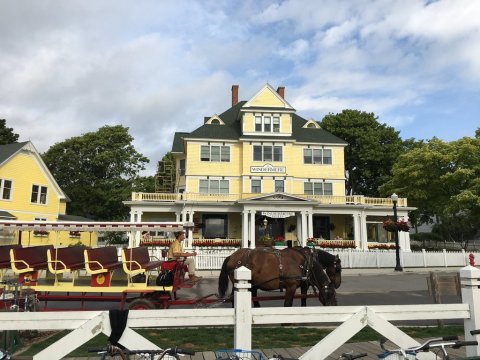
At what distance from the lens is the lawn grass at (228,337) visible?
6.94 m

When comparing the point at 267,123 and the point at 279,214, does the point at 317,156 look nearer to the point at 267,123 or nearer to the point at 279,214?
the point at 267,123

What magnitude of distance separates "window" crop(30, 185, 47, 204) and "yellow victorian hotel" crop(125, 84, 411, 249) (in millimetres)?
9500

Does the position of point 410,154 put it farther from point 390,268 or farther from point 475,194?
point 390,268

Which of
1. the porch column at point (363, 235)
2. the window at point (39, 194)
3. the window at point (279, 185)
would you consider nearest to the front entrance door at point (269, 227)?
the window at point (279, 185)

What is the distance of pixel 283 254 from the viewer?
377 inches

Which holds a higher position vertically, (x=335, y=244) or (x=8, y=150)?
(x=8, y=150)

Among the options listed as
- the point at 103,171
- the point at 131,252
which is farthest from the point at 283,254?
the point at 103,171

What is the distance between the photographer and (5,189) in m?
34.1

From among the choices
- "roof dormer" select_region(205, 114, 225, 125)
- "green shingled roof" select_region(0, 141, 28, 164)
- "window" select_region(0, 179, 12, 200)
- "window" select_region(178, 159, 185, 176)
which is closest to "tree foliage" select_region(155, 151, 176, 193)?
"window" select_region(178, 159, 185, 176)

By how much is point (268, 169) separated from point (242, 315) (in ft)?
106

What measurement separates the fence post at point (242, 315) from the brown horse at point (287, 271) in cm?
524

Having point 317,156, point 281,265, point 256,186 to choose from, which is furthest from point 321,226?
point 281,265

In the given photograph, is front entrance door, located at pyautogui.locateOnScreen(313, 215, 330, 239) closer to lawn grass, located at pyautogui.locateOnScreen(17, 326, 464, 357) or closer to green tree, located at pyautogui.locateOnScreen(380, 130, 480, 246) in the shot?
green tree, located at pyautogui.locateOnScreen(380, 130, 480, 246)

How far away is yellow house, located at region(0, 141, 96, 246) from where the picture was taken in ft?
111
